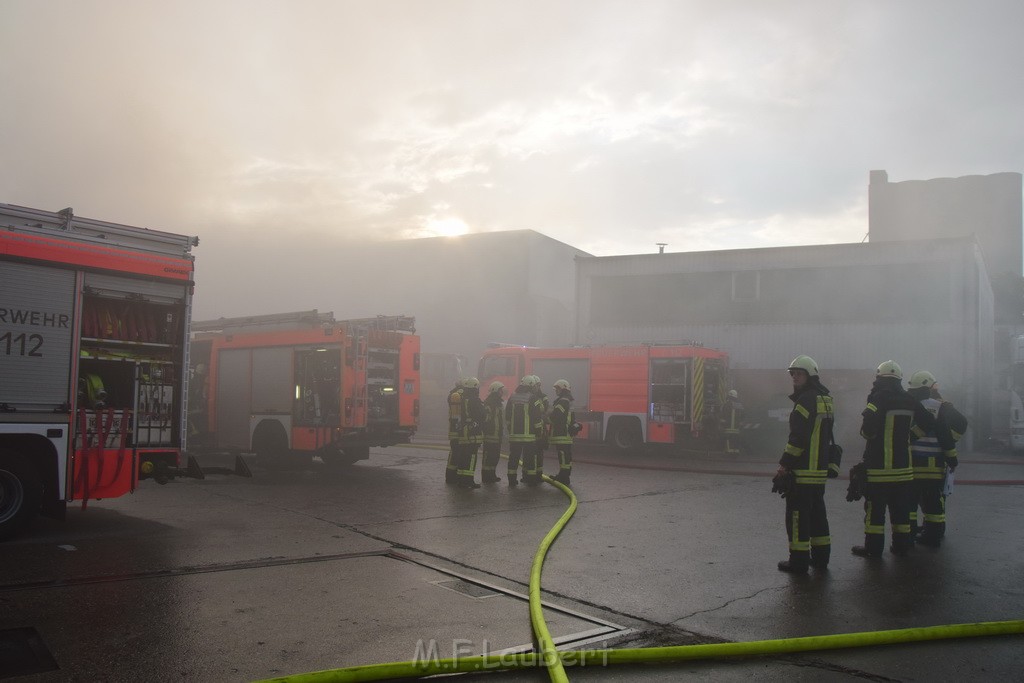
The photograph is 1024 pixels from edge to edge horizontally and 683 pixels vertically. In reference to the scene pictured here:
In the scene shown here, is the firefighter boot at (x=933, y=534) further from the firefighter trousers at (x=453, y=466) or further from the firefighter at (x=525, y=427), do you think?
the firefighter trousers at (x=453, y=466)

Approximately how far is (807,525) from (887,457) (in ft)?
3.33

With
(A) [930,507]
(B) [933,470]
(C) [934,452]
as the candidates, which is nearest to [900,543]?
(A) [930,507]

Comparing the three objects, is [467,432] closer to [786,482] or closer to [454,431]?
[454,431]

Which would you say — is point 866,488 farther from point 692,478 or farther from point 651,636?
point 692,478

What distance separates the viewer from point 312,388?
1333cm

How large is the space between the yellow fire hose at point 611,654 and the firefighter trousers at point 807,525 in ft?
5.11

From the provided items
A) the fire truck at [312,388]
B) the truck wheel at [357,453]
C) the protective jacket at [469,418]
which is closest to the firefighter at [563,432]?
the protective jacket at [469,418]

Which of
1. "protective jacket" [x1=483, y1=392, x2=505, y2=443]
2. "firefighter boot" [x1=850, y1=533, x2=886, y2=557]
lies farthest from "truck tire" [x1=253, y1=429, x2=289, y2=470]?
"firefighter boot" [x1=850, y1=533, x2=886, y2=557]

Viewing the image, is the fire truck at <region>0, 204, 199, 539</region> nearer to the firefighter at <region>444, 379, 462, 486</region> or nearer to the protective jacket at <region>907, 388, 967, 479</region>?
the firefighter at <region>444, 379, 462, 486</region>

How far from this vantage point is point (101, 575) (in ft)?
18.1

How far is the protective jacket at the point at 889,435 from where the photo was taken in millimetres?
6344

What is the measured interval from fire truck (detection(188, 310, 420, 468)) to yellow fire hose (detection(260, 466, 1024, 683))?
8.74 meters

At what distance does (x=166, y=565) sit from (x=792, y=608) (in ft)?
15.0

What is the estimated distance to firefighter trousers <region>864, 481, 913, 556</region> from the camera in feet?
20.9
